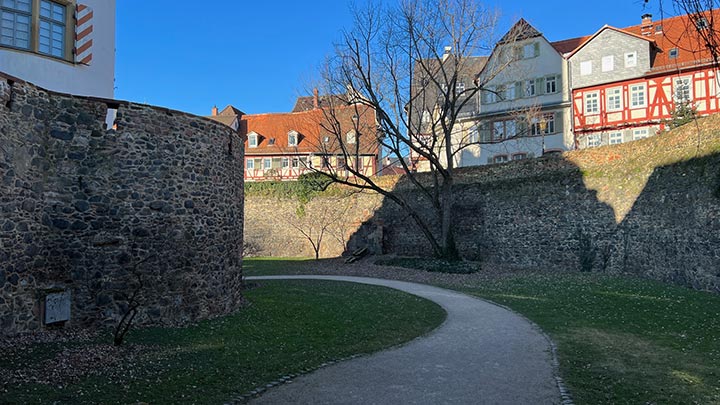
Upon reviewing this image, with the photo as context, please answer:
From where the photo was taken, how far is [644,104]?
2923cm

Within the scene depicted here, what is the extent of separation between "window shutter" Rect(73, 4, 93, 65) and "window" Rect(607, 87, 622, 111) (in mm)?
29327

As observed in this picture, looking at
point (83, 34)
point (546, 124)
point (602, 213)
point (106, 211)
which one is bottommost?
point (106, 211)

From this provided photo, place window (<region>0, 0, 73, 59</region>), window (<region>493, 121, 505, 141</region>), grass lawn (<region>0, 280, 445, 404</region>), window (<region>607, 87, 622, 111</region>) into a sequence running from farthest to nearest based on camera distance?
1. window (<region>493, 121, 505, 141</region>)
2. window (<region>607, 87, 622, 111</region>)
3. window (<region>0, 0, 73, 59</region>)
4. grass lawn (<region>0, 280, 445, 404</region>)

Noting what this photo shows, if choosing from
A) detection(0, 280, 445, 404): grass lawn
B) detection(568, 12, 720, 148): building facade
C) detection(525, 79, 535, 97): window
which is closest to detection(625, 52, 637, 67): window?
detection(568, 12, 720, 148): building facade

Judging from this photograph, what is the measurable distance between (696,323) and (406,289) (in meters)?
7.88

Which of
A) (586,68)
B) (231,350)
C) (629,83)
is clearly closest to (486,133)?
(586,68)

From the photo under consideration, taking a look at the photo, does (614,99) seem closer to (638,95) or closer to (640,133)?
(638,95)

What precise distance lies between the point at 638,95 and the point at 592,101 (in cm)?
260

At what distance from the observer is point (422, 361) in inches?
273

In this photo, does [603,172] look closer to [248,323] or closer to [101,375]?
[248,323]

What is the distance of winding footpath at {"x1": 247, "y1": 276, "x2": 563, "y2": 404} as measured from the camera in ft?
17.6

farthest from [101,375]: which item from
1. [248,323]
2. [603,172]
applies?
[603,172]

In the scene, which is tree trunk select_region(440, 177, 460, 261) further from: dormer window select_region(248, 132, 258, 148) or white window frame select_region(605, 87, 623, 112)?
dormer window select_region(248, 132, 258, 148)

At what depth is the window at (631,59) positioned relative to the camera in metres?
30.0
